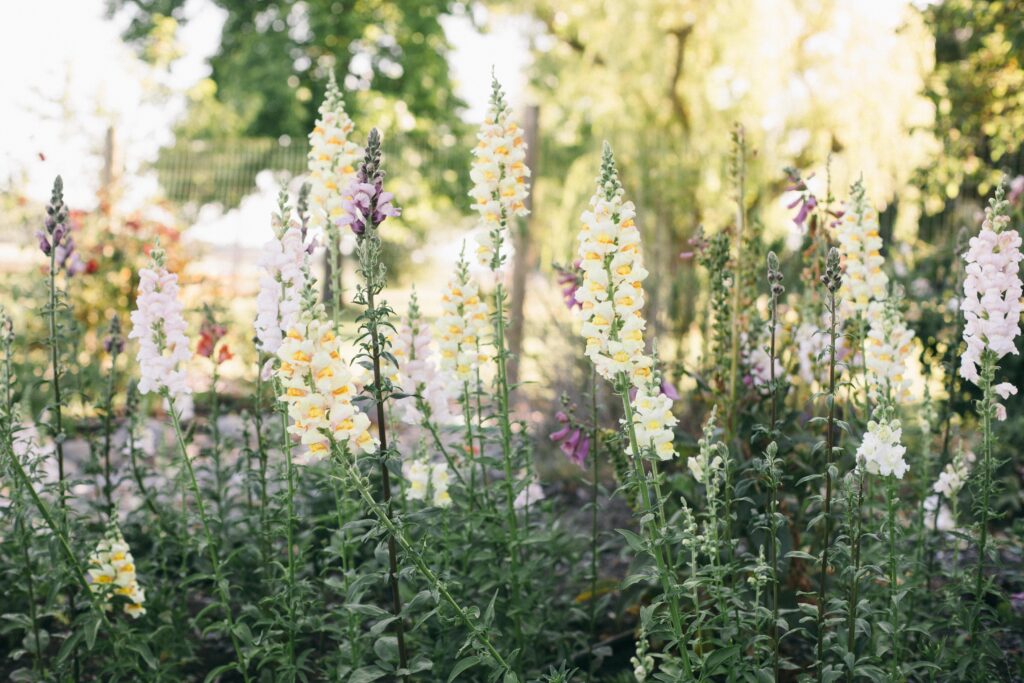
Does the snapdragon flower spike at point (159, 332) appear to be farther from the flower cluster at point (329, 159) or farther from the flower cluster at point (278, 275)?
the flower cluster at point (329, 159)

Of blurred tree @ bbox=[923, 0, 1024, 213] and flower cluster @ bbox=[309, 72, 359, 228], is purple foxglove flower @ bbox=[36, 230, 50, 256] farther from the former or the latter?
blurred tree @ bbox=[923, 0, 1024, 213]

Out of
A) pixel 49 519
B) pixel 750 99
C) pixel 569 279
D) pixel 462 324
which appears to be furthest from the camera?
pixel 750 99

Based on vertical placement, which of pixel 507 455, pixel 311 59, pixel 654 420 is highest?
pixel 311 59

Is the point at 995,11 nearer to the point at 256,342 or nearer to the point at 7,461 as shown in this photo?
the point at 256,342

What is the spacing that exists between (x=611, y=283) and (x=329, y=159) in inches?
47.7

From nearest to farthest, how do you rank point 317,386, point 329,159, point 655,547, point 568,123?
1. point 317,386
2. point 655,547
3. point 329,159
4. point 568,123

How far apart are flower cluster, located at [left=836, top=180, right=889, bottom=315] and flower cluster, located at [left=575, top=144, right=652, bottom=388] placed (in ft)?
3.09

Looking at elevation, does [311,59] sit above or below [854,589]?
above

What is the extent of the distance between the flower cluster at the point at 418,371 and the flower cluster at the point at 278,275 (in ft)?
1.19

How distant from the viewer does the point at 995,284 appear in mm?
2352

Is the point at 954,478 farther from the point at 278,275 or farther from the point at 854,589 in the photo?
the point at 278,275

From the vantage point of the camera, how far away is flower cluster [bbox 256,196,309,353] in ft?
8.21

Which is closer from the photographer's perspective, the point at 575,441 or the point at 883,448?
the point at 883,448

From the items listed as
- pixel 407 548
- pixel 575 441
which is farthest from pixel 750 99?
pixel 407 548
